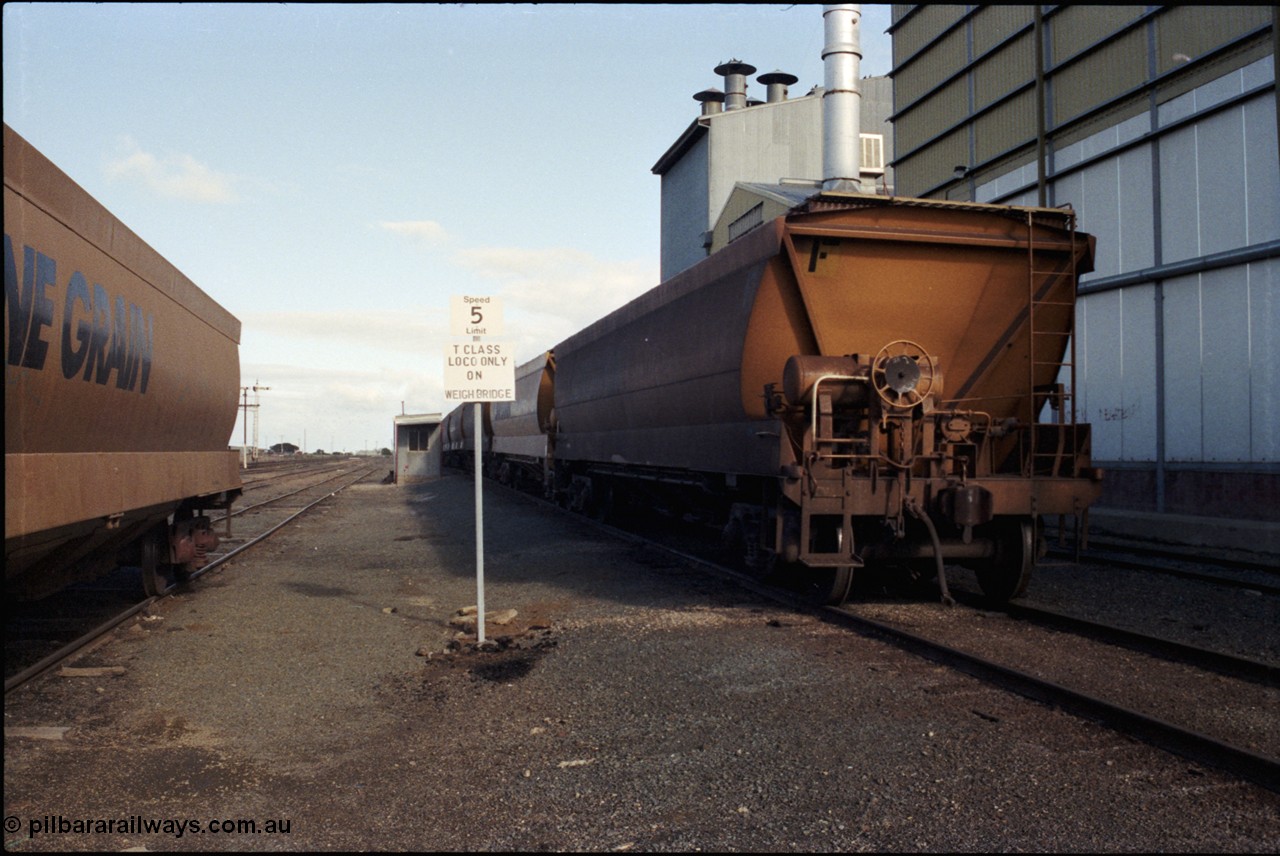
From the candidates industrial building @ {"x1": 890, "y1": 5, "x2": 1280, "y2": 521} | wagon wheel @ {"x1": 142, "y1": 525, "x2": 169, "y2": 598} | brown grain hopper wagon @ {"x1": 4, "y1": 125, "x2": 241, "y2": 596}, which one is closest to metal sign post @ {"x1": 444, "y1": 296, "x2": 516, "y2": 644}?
brown grain hopper wagon @ {"x1": 4, "y1": 125, "x2": 241, "y2": 596}

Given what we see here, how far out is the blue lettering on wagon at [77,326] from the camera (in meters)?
4.20

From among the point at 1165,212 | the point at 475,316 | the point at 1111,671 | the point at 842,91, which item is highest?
the point at 842,91

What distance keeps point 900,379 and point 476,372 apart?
355 cm

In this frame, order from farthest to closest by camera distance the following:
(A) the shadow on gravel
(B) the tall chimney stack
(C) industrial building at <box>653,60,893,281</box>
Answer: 1. (C) industrial building at <box>653,60,893,281</box>
2. (B) the tall chimney stack
3. (A) the shadow on gravel

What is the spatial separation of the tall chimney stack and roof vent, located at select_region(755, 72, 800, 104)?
938 inches

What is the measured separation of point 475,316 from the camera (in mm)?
7785

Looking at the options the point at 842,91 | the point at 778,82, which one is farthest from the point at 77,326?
the point at 778,82

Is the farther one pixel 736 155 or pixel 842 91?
pixel 736 155

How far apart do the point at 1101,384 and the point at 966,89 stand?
8513 mm

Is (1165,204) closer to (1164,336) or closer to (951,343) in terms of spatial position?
(1164,336)

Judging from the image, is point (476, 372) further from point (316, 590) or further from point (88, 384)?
point (316, 590)

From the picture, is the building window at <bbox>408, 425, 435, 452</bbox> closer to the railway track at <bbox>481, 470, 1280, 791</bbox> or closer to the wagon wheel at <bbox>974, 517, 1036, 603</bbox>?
the railway track at <bbox>481, 470, 1280, 791</bbox>

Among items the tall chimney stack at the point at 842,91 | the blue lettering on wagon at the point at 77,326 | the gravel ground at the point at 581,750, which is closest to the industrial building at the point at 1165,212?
the tall chimney stack at the point at 842,91

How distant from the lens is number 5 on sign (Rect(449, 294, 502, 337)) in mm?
7730
